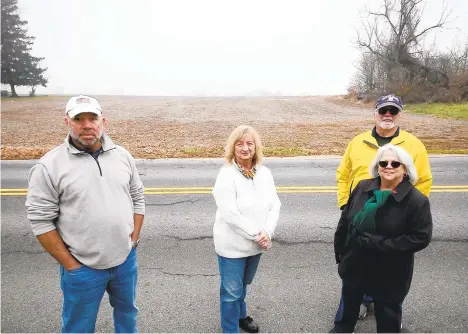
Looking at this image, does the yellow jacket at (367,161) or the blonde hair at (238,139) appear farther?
the yellow jacket at (367,161)

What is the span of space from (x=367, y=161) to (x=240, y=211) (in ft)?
4.46

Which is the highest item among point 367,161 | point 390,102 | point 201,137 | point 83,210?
point 390,102

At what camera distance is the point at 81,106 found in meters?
2.36

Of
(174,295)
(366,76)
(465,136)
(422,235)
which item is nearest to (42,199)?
(174,295)

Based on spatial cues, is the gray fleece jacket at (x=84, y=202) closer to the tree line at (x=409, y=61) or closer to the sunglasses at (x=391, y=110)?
the sunglasses at (x=391, y=110)

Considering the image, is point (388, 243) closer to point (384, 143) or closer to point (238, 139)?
point (384, 143)

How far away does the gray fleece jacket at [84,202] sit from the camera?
2193mm

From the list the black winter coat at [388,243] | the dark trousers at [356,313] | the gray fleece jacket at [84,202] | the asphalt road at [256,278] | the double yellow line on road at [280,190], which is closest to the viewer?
the gray fleece jacket at [84,202]

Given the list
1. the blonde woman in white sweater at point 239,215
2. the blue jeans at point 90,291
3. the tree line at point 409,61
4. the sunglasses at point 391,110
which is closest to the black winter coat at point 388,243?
the blonde woman in white sweater at point 239,215

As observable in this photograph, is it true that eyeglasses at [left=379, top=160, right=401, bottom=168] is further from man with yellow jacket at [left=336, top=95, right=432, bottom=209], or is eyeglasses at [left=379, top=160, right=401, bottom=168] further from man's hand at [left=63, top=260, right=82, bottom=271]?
man's hand at [left=63, top=260, right=82, bottom=271]

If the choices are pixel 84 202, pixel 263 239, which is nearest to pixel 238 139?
pixel 263 239

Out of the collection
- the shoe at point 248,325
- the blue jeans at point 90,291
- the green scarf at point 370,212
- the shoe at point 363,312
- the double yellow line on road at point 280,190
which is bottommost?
the shoe at point 248,325

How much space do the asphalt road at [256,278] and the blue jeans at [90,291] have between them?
63 cm

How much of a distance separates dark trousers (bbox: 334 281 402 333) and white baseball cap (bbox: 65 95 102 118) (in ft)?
8.06
